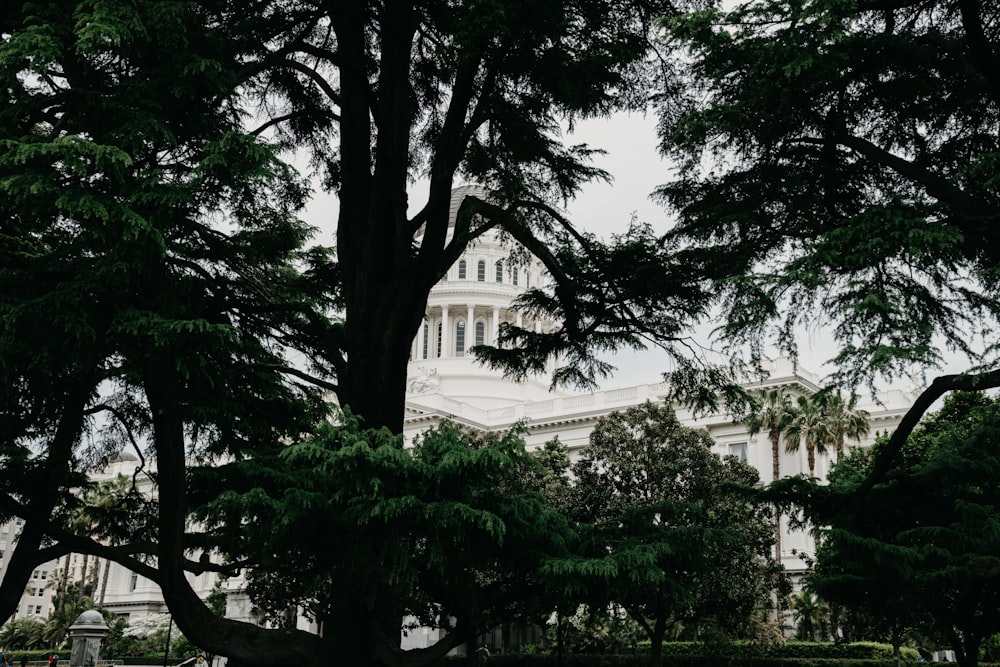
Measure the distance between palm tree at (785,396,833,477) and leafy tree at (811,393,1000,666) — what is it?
26240 millimetres

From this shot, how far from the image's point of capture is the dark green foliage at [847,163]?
8984 millimetres

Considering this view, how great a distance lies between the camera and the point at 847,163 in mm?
11266

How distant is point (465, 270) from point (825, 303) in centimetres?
6445

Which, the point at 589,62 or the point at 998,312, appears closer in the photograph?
the point at 589,62

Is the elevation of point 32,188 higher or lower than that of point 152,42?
lower

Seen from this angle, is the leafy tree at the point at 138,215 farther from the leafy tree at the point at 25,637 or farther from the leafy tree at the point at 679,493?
the leafy tree at the point at 25,637

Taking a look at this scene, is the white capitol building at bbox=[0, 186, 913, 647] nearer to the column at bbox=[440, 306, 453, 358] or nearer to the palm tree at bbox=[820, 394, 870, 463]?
the column at bbox=[440, 306, 453, 358]

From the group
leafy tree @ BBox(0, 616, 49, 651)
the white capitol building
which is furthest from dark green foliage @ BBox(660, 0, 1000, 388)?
leafy tree @ BBox(0, 616, 49, 651)

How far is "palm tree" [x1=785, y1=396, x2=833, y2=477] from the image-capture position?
133 ft

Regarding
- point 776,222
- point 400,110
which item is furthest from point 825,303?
point 400,110

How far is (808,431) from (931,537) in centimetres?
2938

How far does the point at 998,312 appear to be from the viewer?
10711 millimetres

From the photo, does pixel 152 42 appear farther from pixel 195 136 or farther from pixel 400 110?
pixel 400 110

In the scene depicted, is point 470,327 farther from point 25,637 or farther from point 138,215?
point 138,215
